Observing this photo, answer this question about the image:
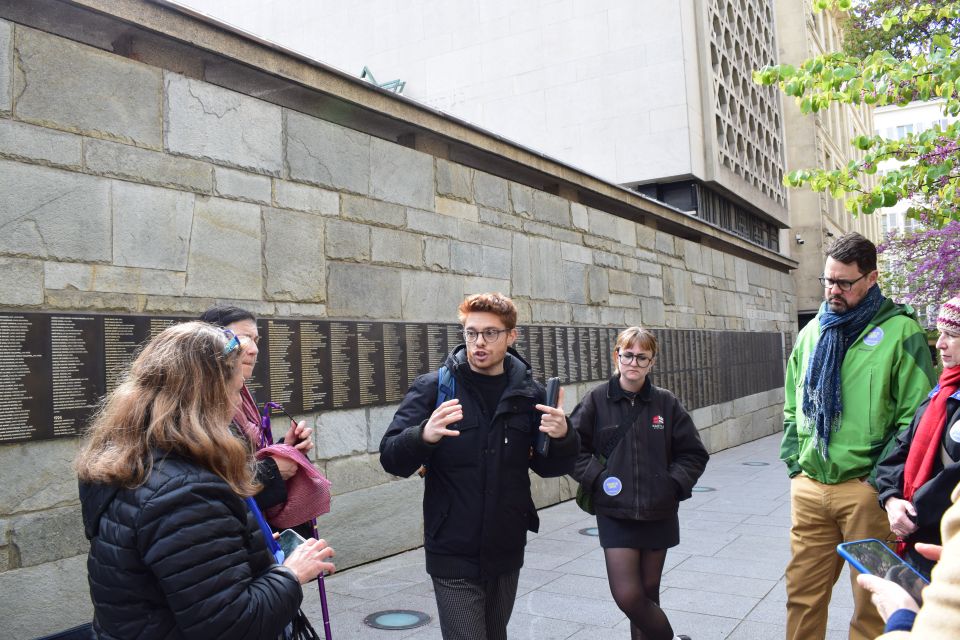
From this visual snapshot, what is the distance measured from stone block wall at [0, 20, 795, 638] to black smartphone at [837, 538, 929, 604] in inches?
146

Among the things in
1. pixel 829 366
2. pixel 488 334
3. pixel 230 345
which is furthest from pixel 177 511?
pixel 829 366

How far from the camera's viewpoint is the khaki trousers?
3416 mm

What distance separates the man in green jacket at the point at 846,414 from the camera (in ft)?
11.3

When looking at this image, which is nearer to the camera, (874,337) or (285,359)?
(874,337)

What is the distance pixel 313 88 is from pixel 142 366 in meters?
4.44

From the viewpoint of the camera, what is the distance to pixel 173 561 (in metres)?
Result: 1.79

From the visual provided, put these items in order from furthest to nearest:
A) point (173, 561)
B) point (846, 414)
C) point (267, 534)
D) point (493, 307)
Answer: point (846, 414), point (493, 307), point (267, 534), point (173, 561)

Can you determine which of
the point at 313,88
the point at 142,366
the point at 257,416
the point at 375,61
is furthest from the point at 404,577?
the point at 375,61

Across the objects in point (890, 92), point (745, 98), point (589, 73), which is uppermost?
point (745, 98)

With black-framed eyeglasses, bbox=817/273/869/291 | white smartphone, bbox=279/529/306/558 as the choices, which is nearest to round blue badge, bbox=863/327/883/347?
black-framed eyeglasses, bbox=817/273/869/291

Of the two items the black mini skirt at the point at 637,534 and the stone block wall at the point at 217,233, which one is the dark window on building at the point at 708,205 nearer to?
the stone block wall at the point at 217,233

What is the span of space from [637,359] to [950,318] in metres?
1.36

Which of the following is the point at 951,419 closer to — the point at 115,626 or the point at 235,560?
the point at 235,560

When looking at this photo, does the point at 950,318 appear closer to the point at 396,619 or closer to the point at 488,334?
the point at 488,334
